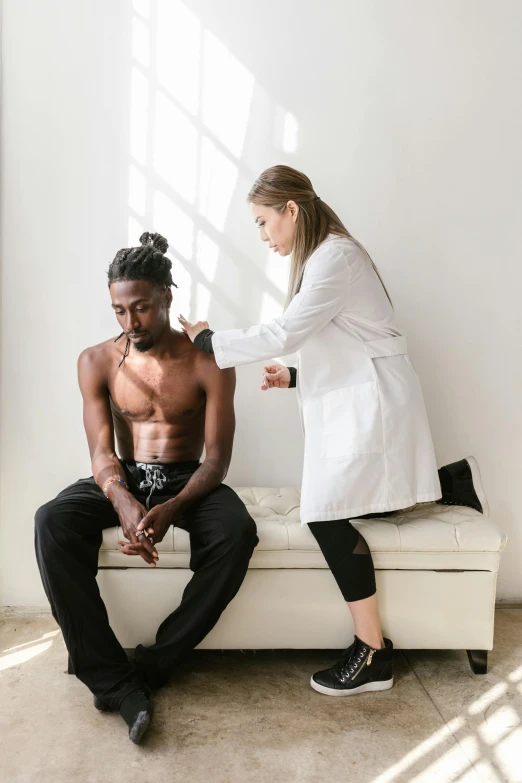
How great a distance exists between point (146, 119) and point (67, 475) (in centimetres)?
144

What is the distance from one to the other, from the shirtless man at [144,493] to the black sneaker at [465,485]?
2.47 feet

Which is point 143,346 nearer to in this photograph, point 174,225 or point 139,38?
point 174,225

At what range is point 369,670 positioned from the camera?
2.27 metres

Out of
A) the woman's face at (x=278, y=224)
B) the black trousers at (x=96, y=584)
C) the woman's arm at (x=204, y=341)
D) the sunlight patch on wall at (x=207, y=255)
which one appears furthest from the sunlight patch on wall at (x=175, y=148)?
the black trousers at (x=96, y=584)

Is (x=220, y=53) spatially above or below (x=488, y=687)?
above

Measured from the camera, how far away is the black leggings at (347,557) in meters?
2.26

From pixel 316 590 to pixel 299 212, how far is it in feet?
3.97

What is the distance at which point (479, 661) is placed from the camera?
2410 millimetres

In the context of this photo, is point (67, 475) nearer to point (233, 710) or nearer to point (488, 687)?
point (233, 710)

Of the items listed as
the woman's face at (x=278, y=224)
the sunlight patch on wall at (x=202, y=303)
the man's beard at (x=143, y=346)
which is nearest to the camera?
the woman's face at (x=278, y=224)

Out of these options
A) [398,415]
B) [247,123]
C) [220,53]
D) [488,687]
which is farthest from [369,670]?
[220,53]

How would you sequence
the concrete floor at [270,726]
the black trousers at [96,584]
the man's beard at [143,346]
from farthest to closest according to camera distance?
the man's beard at [143,346]
the black trousers at [96,584]
the concrete floor at [270,726]

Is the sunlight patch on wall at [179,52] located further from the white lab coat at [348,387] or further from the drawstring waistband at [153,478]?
the drawstring waistband at [153,478]

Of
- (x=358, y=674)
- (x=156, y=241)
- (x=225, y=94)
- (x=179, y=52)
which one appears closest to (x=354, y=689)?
(x=358, y=674)
